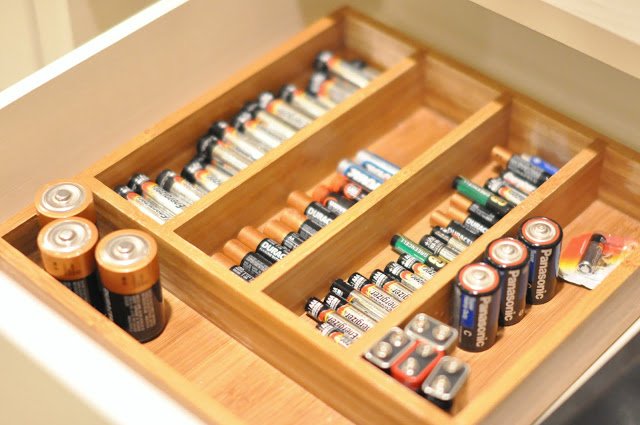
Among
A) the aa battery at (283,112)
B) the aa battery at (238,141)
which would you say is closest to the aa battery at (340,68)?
the aa battery at (283,112)

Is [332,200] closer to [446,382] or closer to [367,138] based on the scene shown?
[367,138]

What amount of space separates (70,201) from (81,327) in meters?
0.22

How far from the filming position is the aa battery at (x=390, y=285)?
173 centimetres

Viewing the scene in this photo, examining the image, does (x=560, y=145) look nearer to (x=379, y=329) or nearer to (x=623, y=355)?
(x=623, y=355)

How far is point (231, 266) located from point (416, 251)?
0.31 m

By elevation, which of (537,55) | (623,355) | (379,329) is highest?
(537,55)

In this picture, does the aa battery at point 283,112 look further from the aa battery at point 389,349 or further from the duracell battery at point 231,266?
the aa battery at point 389,349

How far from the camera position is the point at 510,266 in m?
1.59

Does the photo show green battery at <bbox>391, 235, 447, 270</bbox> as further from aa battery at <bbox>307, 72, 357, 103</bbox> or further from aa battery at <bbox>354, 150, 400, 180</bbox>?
aa battery at <bbox>307, 72, 357, 103</bbox>

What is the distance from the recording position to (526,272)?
162 cm

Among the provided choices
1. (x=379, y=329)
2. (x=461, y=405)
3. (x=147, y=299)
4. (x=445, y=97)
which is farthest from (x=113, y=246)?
(x=445, y=97)

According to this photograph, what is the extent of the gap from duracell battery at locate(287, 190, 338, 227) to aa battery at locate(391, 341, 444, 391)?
373mm

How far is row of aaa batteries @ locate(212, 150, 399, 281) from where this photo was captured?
1772 millimetres

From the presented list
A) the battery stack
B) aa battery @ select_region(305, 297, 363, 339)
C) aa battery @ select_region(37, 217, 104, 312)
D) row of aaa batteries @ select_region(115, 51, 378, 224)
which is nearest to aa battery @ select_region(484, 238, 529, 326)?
the battery stack
